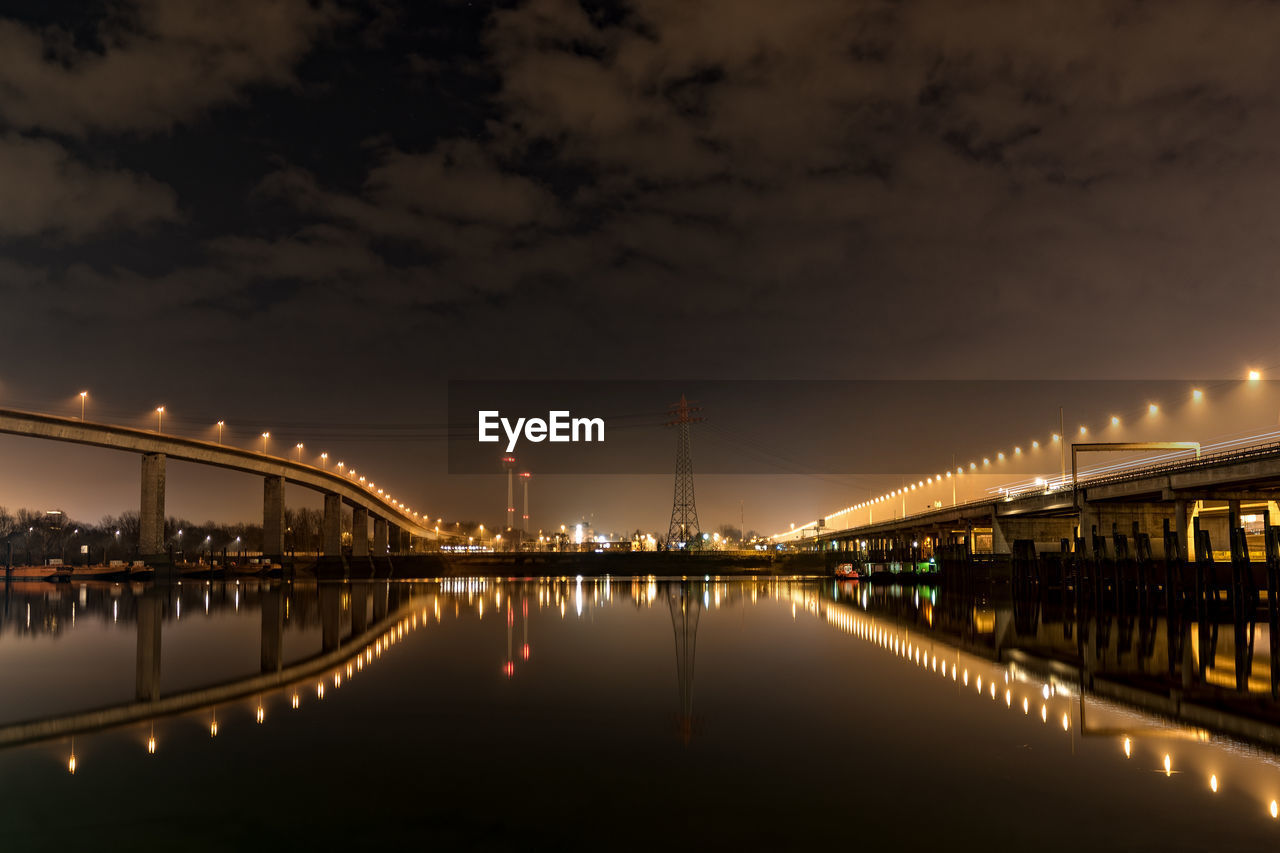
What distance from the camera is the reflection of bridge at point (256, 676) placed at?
1478cm

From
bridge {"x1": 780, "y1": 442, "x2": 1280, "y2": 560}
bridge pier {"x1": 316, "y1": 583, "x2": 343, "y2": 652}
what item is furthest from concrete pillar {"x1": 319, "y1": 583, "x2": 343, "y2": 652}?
bridge {"x1": 780, "y1": 442, "x2": 1280, "y2": 560}

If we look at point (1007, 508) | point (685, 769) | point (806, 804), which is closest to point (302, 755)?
point (685, 769)

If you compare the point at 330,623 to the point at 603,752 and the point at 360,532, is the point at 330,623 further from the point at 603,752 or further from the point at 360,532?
the point at 360,532

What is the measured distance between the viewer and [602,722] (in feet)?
49.3

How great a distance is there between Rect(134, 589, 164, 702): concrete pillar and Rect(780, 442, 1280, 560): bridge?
37.6 m

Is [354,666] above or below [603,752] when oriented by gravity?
below

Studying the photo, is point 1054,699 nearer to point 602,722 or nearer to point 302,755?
point 602,722

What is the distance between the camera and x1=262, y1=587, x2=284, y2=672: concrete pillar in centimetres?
2264

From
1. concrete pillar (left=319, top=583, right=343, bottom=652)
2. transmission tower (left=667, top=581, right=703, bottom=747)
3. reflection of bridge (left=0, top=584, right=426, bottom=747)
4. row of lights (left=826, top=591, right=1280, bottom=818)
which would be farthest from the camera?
concrete pillar (left=319, top=583, right=343, bottom=652)

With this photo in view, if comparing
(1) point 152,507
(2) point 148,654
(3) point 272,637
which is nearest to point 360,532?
(1) point 152,507

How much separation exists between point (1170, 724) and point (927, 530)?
401 feet

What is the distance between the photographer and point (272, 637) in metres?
29.8

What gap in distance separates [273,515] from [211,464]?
34.2 ft

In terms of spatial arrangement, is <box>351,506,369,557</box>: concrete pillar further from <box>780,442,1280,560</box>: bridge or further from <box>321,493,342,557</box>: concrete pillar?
<box>780,442,1280,560</box>: bridge
